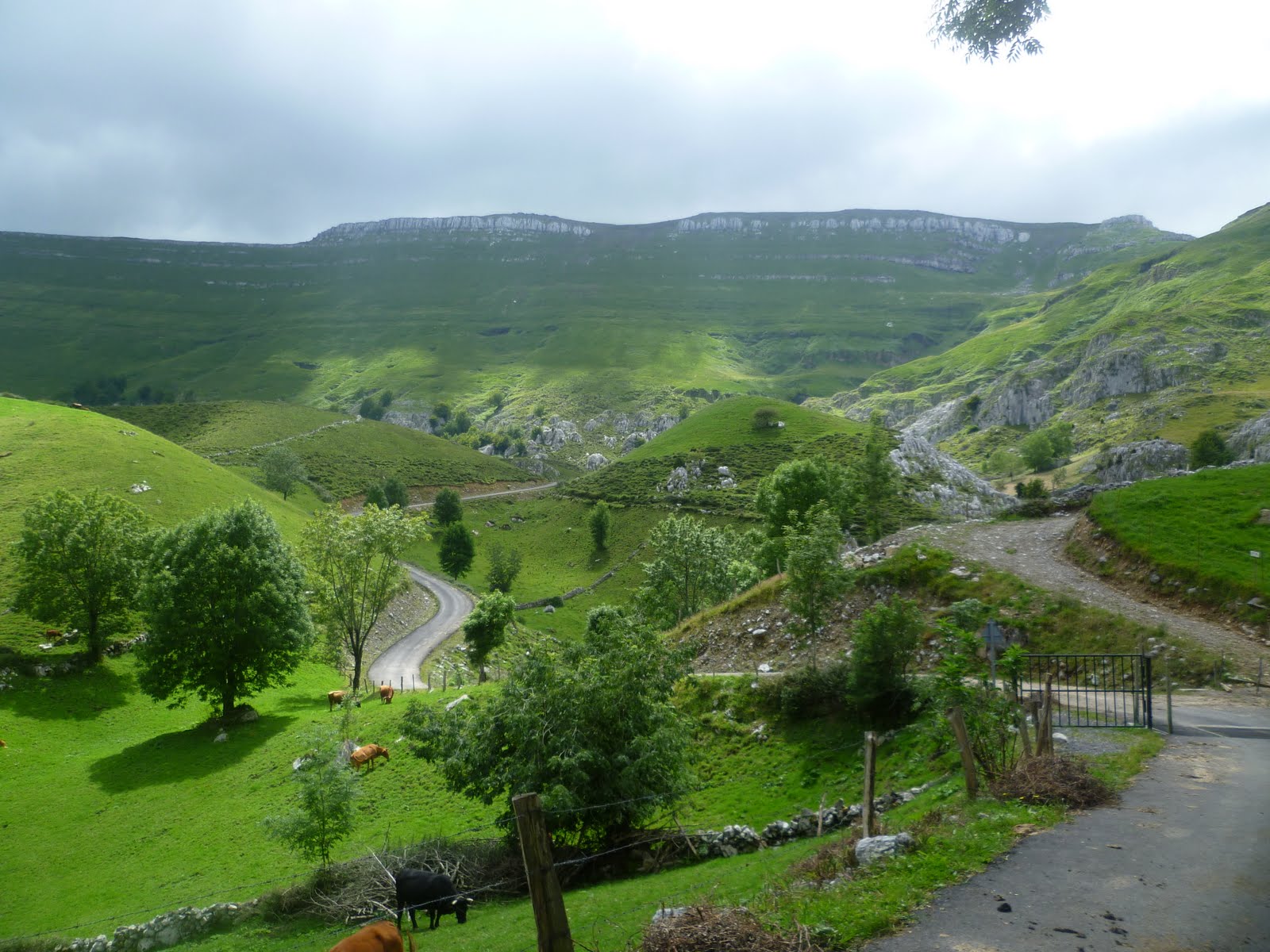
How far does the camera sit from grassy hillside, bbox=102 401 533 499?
14938 cm

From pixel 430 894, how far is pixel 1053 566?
3114 cm

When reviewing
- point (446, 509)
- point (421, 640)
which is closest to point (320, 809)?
point (421, 640)

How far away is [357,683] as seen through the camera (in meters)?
50.3

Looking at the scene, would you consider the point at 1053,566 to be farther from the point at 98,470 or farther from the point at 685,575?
the point at 98,470

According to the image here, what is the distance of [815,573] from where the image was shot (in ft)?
97.0

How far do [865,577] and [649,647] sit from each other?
18867 millimetres

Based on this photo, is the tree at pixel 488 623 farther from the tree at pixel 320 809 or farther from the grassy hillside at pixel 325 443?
the grassy hillside at pixel 325 443

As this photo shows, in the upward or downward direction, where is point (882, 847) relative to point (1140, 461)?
downward

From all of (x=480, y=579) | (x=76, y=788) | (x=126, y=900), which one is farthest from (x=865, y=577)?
(x=480, y=579)

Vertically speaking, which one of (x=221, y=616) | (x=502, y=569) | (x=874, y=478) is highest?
(x=874, y=478)

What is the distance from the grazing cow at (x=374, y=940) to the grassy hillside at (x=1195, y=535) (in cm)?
3066

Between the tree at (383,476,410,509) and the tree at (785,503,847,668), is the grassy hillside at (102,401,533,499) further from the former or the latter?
the tree at (785,503,847,668)

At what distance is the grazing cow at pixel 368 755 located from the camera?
31.3 m

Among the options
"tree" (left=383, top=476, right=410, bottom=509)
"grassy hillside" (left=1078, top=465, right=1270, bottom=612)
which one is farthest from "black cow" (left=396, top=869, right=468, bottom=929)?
"tree" (left=383, top=476, right=410, bottom=509)
